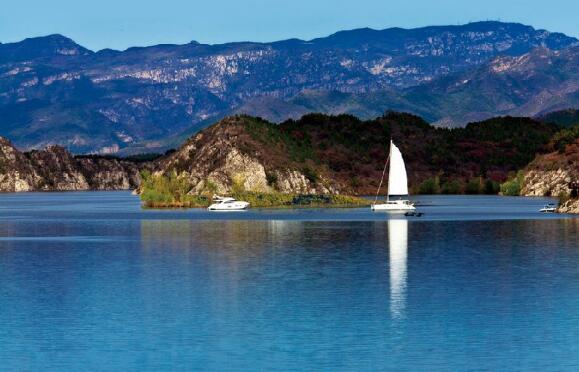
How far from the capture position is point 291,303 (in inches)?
2194

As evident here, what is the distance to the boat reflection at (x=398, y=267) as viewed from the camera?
179ft

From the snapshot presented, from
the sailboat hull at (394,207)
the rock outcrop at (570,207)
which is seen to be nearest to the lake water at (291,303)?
the rock outcrop at (570,207)

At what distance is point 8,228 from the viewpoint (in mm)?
134750

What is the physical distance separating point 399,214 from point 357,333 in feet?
404

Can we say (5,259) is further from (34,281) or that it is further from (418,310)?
(418,310)

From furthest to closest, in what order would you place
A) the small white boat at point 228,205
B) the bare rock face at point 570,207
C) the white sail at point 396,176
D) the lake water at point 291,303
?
the small white boat at point 228,205, the white sail at point 396,176, the bare rock face at point 570,207, the lake water at point 291,303

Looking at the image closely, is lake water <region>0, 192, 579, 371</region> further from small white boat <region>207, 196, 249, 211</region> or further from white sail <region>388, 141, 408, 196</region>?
small white boat <region>207, 196, 249, 211</region>

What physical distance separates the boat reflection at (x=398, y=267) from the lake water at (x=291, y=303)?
151mm

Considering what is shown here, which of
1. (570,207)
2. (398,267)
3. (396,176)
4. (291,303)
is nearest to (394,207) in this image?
(396,176)

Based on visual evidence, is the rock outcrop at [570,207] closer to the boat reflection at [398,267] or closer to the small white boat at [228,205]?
the boat reflection at [398,267]

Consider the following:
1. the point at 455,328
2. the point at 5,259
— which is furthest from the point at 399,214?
the point at 455,328

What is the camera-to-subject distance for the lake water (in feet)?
137

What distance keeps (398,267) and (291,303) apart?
20.6 m

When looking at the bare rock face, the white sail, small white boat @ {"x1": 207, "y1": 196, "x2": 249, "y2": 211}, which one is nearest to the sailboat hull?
the white sail
